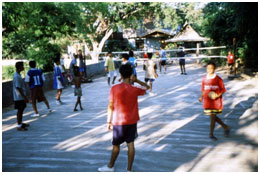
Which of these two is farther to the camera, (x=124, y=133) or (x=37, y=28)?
(x=37, y=28)

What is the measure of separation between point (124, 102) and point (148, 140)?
68.4 inches

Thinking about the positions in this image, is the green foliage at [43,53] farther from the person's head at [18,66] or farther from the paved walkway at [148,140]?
the person's head at [18,66]

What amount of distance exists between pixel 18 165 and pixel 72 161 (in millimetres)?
Result: 917

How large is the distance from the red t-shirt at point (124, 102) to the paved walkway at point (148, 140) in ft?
2.91

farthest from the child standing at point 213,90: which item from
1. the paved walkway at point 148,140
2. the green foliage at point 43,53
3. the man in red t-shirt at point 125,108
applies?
the green foliage at point 43,53

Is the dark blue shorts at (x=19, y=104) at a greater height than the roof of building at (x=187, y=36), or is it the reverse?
the roof of building at (x=187, y=36)

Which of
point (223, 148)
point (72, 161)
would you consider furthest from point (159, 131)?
point (72, 161)

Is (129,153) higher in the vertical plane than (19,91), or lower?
lower

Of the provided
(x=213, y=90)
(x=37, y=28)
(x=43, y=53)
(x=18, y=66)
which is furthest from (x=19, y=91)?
(x=43, y=53)

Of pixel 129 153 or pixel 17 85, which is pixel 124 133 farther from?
pixel 17 85

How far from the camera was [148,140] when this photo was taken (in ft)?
15.9

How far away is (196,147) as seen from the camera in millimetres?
4379

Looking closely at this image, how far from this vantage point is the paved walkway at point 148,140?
3.86m

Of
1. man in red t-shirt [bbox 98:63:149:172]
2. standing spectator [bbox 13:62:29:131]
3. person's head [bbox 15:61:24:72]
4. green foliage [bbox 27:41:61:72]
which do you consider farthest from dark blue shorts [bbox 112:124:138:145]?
green foliage [bbox 27:41:61:72]
